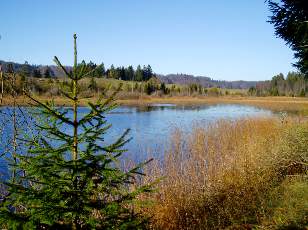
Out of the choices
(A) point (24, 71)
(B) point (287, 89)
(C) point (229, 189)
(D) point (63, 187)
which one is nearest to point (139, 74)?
(B) point (287, 89)

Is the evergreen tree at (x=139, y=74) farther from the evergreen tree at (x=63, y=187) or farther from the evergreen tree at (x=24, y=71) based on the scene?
the evergreen tree at (x=63, y=187)

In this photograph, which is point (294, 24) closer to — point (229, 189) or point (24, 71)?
point (229, 189)

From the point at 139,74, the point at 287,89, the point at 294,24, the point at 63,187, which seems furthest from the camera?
the point at 139,74

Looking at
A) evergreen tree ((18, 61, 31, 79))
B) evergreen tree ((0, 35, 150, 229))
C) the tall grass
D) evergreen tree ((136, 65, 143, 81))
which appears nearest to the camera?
evergreen tree ((0, 35, 150, 229))

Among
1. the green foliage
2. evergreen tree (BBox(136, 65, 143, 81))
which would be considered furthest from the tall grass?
evergreen tree (BBox(136, 65, 143, 81))

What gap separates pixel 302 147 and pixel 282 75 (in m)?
120

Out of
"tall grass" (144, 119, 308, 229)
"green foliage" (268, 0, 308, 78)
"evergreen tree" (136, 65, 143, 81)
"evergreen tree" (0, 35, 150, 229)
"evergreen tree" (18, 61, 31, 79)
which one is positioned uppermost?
"evergreen tree" (136, 65, 143, 81)

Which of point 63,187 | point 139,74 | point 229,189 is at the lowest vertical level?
point 229,189

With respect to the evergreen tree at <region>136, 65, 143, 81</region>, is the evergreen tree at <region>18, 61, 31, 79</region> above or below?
below

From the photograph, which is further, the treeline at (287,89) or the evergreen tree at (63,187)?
the treeline at (287,89)

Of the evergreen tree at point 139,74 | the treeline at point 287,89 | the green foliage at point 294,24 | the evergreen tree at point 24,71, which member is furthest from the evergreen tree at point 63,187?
the evergreen tree at point 139,74

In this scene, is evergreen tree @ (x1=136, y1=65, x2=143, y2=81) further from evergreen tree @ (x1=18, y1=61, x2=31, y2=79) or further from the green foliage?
evergreen tree @ (x1=18, y1=61, x2=31, y2=79)

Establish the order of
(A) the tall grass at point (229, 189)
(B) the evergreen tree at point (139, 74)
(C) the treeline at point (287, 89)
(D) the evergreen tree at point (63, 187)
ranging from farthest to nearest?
(B) the evergreen tree at point (139, 74)
(C) the treeline at point (287, 89)
(A) the tall grass at point (229, 189)
(D) the evergreen tree at point (63, 187)

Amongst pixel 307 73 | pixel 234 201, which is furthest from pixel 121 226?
pixel 307 73
